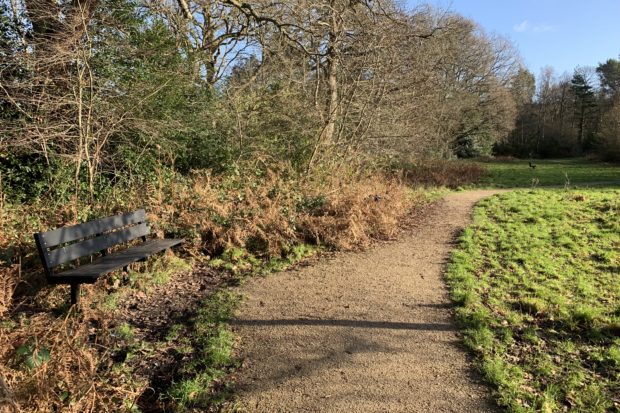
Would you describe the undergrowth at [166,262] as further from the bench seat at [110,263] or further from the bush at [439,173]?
the bush at [439,173]

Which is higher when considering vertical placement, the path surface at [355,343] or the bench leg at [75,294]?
the bench leg at [75,294]

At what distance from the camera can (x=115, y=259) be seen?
5.38 m

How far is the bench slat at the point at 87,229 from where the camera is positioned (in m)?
4.65

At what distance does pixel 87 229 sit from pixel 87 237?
2.03 ft

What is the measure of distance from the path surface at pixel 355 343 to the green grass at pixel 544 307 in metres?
0.29

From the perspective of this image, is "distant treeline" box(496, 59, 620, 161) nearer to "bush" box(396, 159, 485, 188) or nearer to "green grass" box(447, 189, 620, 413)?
"bush" box(396, 159, 485, 188)

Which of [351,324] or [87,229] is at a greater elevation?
[87,229]

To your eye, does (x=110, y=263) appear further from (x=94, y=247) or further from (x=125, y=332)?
(x=125, y=332)

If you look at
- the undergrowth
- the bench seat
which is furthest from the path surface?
the bench seat

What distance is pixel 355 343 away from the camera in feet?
13.9

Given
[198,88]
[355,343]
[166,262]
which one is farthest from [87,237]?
[198,88]

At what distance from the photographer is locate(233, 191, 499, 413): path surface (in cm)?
338

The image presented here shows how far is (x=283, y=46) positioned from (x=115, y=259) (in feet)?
28.6

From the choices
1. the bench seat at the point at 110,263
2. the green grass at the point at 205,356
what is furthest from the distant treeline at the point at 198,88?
the green grass at the point at 205,356
